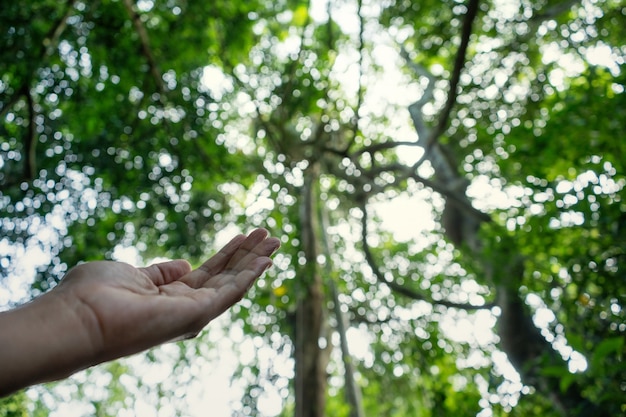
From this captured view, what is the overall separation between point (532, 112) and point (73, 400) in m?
8.00

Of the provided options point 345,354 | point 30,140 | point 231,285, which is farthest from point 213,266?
point 30,140

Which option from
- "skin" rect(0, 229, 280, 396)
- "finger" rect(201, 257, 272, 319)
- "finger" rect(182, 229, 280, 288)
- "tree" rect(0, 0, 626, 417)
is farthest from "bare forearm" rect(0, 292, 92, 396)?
"tree" rect(0, 0, 626, 417)

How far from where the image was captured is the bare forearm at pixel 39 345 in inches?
34.6

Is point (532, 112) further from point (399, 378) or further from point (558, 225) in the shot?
point (399, 378)

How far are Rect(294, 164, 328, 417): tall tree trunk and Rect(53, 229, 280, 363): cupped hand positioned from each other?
311cm

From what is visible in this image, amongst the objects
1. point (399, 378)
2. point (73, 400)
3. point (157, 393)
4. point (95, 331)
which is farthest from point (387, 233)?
point (95, 331)

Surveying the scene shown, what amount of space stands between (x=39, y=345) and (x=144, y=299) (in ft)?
0.78

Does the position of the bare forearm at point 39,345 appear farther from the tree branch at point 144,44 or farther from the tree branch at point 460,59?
the tree branch at point 144,44

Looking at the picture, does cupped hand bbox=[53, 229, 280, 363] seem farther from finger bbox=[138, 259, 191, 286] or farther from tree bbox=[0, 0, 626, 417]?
tree bbox=[0, 0, 626, 417]

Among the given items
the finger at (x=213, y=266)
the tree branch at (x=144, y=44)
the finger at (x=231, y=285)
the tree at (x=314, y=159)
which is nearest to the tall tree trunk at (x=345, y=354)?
the tree at (x=314, y=159)

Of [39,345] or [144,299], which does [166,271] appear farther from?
[39,345]

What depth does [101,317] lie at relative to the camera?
3.33ft

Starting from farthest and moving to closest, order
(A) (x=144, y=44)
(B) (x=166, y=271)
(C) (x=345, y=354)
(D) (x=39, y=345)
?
(A) (x=144, y=44), (C) (x=345, y=354), (B) (x=166, y=271), (D) (x=39, y=345)

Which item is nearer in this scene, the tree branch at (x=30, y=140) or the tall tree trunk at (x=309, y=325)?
the tree branch at (x=30, y=140)
